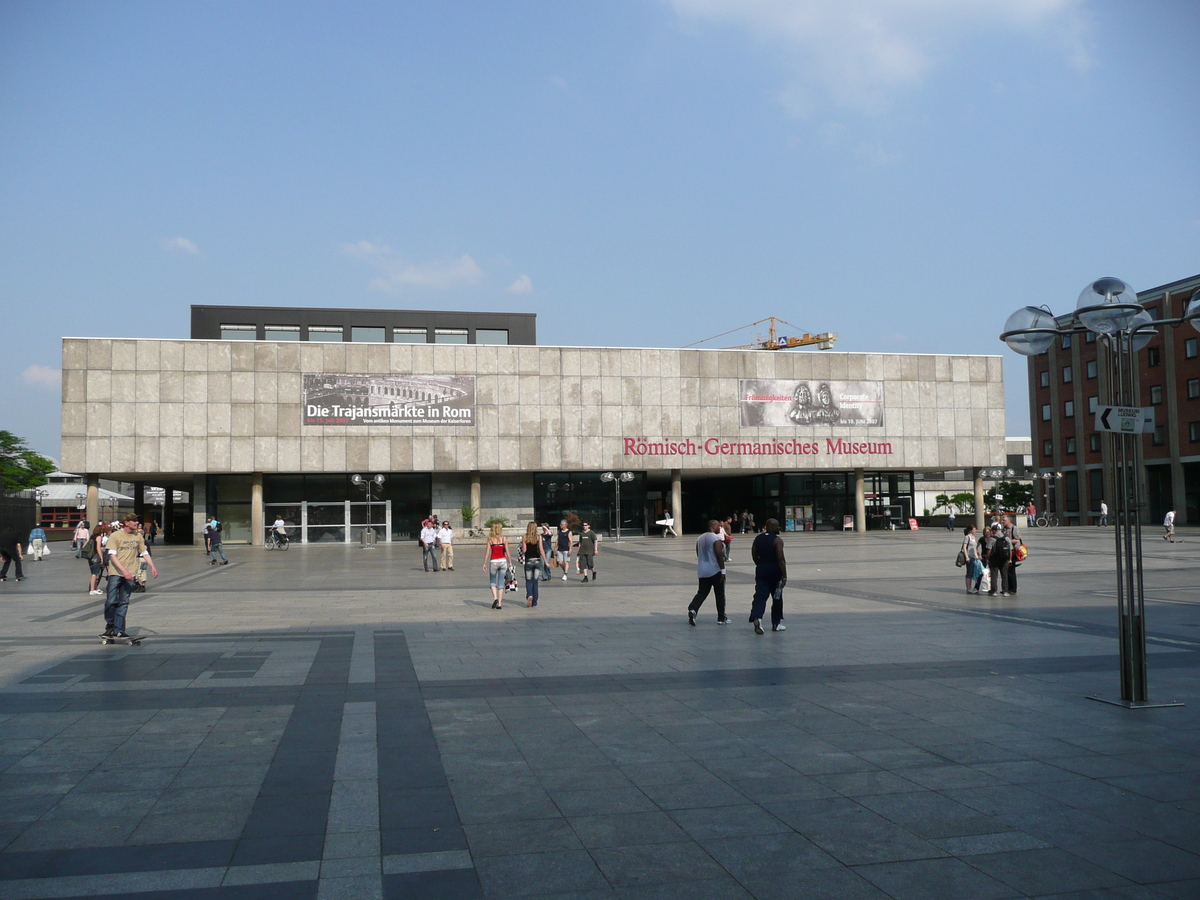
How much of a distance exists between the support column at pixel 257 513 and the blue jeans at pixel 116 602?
39116 mm

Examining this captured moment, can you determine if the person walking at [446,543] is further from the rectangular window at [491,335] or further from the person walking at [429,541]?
the rectangular window at [491,335]

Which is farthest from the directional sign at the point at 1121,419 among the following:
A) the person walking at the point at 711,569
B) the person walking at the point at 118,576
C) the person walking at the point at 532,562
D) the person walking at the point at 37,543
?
the person walking at the point at 37,543

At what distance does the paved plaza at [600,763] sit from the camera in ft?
15.8

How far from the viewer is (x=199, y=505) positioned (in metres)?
52.0

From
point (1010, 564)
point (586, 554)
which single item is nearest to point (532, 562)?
point (586, 554)

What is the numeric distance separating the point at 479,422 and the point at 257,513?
12527 mm

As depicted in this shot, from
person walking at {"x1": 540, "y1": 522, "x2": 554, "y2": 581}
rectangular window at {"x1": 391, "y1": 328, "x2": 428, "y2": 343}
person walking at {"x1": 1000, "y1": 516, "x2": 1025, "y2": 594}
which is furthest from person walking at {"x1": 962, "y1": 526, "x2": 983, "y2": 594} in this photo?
rectangular window at {"x1": 391, "y1": 328, "x2": 428, "y2": 343}

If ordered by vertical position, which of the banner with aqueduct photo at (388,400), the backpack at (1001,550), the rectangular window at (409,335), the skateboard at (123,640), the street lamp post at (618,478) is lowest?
the skateboard at (123,640)

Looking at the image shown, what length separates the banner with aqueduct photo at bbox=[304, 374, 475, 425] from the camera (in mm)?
50938

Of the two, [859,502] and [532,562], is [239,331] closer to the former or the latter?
[859,502]

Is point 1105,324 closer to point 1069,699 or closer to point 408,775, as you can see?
point 1069,699

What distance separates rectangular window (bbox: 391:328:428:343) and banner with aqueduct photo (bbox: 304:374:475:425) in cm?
917

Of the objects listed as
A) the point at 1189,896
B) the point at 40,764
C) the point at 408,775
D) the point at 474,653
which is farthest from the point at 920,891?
the point at 474,653

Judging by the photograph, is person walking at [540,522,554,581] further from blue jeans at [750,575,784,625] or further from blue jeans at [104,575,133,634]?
blue jeans at [104,575,133,634]
